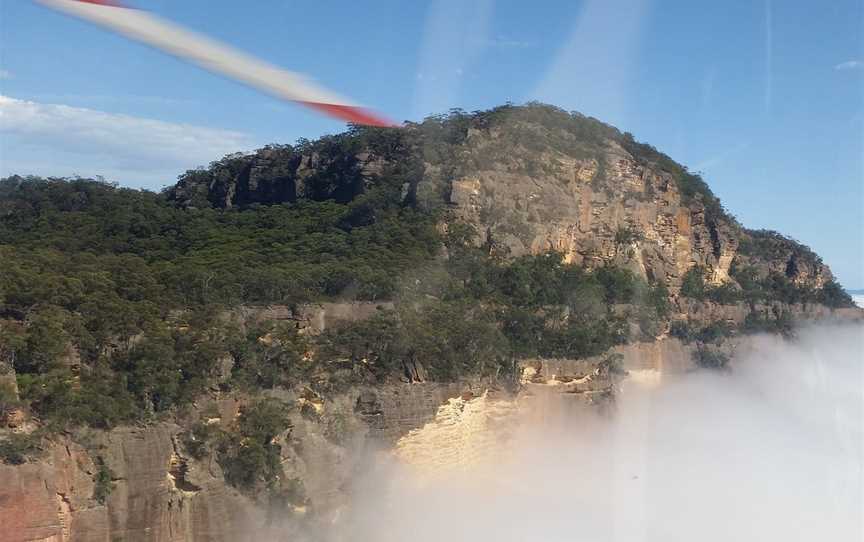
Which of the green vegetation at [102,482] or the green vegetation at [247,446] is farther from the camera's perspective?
the green vegetation at [247,446]

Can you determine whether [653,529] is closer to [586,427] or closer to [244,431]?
[586,427]

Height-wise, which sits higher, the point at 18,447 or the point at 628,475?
the point at 18,447

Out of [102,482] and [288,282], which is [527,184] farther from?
[102,482]

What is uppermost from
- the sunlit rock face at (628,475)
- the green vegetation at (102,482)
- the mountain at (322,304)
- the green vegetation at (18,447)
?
the mountain at (322,304)

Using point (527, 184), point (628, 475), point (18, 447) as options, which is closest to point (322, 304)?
point (18, 447)

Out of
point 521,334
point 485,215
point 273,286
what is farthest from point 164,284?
point 485,215

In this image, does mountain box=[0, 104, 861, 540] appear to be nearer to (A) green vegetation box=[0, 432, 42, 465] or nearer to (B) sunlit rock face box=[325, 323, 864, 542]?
(A) green vegetation box=[0, 432, 42, 465]

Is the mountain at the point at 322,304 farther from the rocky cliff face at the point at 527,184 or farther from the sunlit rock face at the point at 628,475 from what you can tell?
the sunlit rock face at the point at 628,475

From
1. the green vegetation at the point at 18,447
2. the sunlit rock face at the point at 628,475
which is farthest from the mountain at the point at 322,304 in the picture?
the sunlit rock face at the point at 628,475

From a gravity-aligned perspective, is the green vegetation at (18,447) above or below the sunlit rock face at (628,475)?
above
